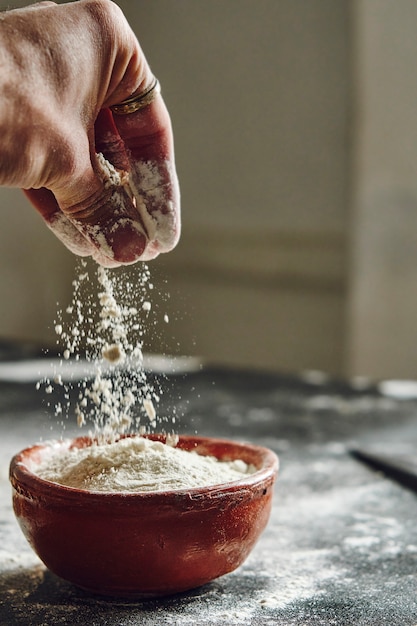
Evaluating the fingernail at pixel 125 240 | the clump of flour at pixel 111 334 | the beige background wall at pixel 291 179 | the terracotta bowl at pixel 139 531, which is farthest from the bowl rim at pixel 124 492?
the beige background wall at pixel 291 179

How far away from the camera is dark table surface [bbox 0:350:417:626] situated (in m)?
0.88

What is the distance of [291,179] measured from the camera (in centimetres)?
427

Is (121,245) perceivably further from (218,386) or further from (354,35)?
(354,35)

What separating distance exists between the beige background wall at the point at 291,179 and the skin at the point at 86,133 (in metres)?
2.66

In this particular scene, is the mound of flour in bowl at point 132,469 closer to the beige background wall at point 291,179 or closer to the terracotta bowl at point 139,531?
the terracotta bowl at point 139,531

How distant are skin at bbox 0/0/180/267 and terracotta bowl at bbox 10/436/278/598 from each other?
310 millimetres

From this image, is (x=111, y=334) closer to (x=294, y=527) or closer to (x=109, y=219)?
(x=109, y=219)

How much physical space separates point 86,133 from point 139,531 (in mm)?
429

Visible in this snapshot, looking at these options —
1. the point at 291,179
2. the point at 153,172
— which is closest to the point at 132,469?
the point at 153,172

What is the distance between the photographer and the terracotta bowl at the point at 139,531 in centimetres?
85

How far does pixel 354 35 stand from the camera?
3.61 metres

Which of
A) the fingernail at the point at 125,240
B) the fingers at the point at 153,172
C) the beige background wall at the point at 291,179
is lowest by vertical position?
the beige background wall at the point at 291,179

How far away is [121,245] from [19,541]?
0.42 m

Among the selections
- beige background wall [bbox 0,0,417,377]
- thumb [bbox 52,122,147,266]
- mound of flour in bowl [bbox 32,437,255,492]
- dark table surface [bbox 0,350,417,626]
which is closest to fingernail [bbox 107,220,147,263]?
thumb [bbox 52,122,147,266]
